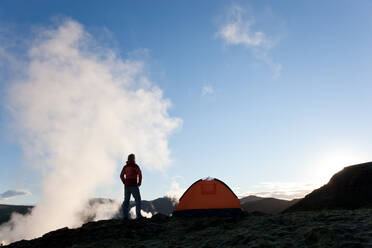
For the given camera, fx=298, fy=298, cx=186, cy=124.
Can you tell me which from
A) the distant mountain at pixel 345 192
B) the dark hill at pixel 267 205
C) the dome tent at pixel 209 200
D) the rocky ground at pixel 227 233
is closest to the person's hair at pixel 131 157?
the rocky ground at pixel 227 233

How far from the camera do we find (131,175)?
12.7 m

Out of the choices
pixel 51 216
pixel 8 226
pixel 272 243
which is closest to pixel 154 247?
pixel 272 243

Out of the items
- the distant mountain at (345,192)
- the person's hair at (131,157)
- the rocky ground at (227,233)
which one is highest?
Result: the person's hair at (131,157)

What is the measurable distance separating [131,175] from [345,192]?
16361 mm

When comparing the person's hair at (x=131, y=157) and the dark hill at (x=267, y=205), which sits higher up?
the person's hair at (x=131, y=157)

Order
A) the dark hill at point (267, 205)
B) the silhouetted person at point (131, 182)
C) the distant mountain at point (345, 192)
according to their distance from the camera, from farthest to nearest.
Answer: the dark hill at point (267, 205) → the distant mountain at point (345, 192) → the silhouetted person at point (131, 182)

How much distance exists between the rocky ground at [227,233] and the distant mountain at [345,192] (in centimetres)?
1158

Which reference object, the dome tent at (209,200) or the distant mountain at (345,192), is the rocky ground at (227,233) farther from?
the distant mountain at (345,192)

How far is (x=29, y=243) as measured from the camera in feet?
33.6

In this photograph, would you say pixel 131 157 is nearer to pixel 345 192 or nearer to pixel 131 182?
pixel 131 182

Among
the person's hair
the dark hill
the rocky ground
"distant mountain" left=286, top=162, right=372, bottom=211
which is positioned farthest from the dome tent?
the dark hill

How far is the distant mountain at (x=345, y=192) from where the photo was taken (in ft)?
64.8

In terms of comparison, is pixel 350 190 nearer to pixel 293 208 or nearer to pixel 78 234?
pixel 293 208

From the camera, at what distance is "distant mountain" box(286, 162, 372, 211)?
19.7 metres
